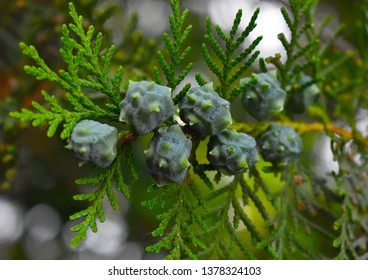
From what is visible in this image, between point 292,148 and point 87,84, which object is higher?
point 87,84

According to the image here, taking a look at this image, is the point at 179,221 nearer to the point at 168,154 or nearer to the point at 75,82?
the point at 168,154

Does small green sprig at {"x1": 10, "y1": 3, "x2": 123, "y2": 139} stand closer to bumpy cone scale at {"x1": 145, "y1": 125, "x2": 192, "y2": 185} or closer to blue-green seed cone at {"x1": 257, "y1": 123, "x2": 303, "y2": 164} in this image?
bumpy cone scale at {"x1": 145, "y1": 125, "x2": 192, "y2": 185}

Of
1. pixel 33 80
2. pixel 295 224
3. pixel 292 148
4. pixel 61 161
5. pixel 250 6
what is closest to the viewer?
pixel 292 148

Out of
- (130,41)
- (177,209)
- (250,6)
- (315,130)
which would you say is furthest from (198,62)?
(177,209)

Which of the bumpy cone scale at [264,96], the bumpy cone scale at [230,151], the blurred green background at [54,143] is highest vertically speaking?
the bumpy cone scale at [264,96]

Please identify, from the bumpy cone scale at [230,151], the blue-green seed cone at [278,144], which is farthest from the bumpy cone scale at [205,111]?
the blue-green seed cone at [278,144]

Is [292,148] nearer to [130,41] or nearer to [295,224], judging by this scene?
[295,224]

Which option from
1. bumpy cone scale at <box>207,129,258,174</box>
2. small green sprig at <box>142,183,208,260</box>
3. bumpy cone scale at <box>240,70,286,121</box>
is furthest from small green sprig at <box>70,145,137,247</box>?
bumpy cone scale at <box>240,70,286,121</box>

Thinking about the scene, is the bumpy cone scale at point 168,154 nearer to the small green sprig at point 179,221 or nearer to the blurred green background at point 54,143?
the small green sprig at point 179,221
